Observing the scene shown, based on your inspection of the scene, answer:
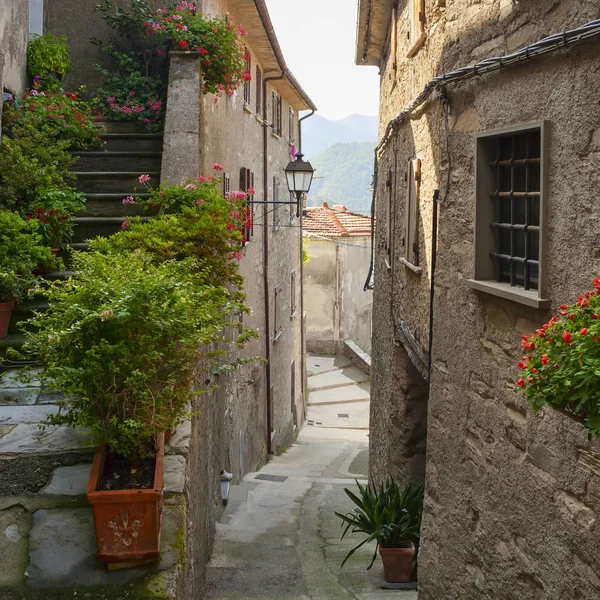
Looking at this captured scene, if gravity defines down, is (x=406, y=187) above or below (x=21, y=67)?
below

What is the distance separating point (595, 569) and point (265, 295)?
1193 cm

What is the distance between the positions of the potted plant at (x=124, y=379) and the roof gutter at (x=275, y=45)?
8.40 metres

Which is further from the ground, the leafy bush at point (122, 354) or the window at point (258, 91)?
the window at point (258, 91)

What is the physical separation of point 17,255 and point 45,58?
4.29 meters

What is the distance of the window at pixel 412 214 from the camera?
282 inches

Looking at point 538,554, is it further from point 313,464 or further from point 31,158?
point 313,464

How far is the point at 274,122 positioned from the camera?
1731 cm

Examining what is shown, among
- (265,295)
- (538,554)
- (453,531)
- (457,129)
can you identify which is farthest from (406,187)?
(265,295)

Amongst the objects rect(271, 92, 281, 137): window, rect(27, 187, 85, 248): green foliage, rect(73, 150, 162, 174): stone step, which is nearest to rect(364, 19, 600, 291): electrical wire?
rect(27, 187, 85, 248): green foliage

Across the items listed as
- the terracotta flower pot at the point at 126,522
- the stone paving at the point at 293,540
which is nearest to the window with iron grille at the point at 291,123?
the stone paving at the point at 293,540

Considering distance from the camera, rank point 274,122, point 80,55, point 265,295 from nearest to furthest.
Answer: point 80,55 → point 265,295 → point 274,122

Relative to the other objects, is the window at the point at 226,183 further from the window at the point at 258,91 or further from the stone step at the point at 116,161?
the window at the point at 258,91

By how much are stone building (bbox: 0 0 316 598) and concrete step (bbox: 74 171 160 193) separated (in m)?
0.20

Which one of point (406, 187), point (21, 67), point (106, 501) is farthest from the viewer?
point (21, 67)
